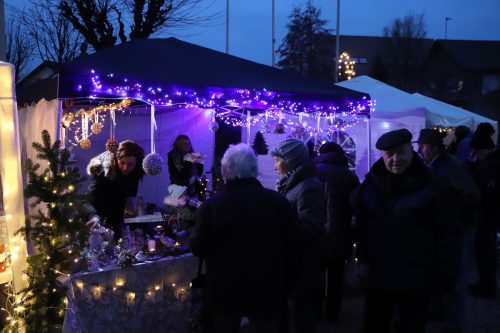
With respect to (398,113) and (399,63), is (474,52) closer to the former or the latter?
(399,63)

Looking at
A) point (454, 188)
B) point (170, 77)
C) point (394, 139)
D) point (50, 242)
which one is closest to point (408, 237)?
point (394, 139)

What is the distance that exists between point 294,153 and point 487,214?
2.91 m

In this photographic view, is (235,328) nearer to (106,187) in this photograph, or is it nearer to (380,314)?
(380,314)

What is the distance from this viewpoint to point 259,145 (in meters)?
7.95

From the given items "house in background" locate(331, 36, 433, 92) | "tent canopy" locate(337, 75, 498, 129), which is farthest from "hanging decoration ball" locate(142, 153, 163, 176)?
"house in background" locate(331, 36, 433, 92)

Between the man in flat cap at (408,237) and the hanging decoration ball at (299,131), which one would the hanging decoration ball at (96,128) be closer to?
the hanging decoration ball at (299,131)

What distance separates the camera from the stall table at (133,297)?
3162 mm

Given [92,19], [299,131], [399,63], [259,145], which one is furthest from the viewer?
[399,63]

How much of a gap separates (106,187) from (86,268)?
104cm

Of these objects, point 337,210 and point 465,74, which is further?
point 465,74

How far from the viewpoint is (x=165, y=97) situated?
464cm

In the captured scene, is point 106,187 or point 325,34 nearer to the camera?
point 106,187

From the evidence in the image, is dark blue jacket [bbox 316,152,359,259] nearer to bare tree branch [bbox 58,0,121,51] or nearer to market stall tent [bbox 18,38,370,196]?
market stall tent [bbox 18,38,370,196]

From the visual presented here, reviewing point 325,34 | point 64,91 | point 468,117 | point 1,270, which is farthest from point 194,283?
point 325,34
